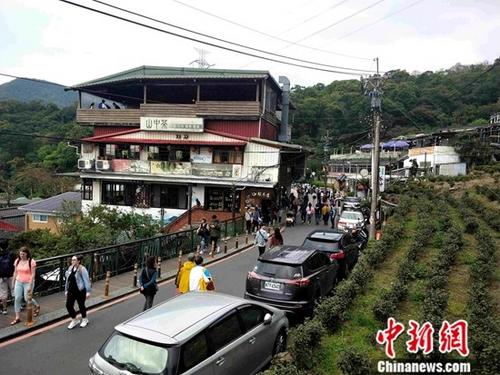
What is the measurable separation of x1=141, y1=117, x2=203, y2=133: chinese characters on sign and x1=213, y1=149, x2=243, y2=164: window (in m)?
2.14

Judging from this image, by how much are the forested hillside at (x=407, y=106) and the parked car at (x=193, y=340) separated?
185 feet

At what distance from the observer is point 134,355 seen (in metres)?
5.37

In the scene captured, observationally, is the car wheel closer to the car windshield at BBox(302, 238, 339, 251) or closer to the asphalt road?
the asphalt road

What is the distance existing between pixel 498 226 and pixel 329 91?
6947cm

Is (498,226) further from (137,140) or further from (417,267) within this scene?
(137,140)

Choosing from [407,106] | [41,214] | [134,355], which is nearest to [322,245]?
[134,355]

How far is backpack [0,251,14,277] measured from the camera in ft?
30.6

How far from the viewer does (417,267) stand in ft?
43.3

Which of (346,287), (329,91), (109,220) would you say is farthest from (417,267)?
(329,91)

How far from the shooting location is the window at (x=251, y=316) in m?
6.70

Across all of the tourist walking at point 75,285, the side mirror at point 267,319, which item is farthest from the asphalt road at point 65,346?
the side mirror at point 267,319

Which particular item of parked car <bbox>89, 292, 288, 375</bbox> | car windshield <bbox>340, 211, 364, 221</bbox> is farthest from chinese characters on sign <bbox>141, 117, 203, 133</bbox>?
parked car <bbox>89, 292, 288, 375</bbox>

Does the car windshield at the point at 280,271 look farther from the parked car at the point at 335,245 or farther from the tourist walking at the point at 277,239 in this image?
the tourist walking at the point at 277,239

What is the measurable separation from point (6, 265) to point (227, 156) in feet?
74.0
